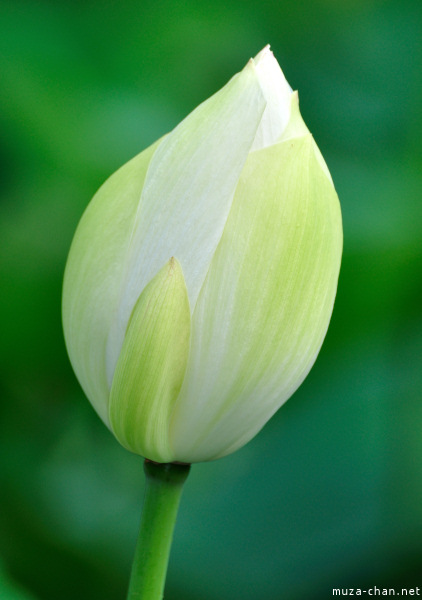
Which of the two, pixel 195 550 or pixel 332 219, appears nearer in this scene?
pixel 332 219

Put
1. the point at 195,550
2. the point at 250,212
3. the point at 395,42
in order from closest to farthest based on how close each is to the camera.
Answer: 1. the point at 250,212
2. the point at 195,550
3. the point at 395,42

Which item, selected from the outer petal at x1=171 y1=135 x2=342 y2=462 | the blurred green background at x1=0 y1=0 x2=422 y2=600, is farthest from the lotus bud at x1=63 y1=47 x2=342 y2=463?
the blurred green background at x1=0 y1=0 x2=422 y2=600

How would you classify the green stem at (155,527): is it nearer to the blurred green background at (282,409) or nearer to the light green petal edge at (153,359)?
the light green petal edge at (153,359)

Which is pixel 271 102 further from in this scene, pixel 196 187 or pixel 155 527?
pixel 155 527

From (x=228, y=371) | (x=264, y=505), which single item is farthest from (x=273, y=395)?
(x=264, y=505)

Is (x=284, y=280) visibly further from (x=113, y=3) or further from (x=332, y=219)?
(x=113, y=3)

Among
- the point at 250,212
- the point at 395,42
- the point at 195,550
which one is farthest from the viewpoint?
the point at 395,42
